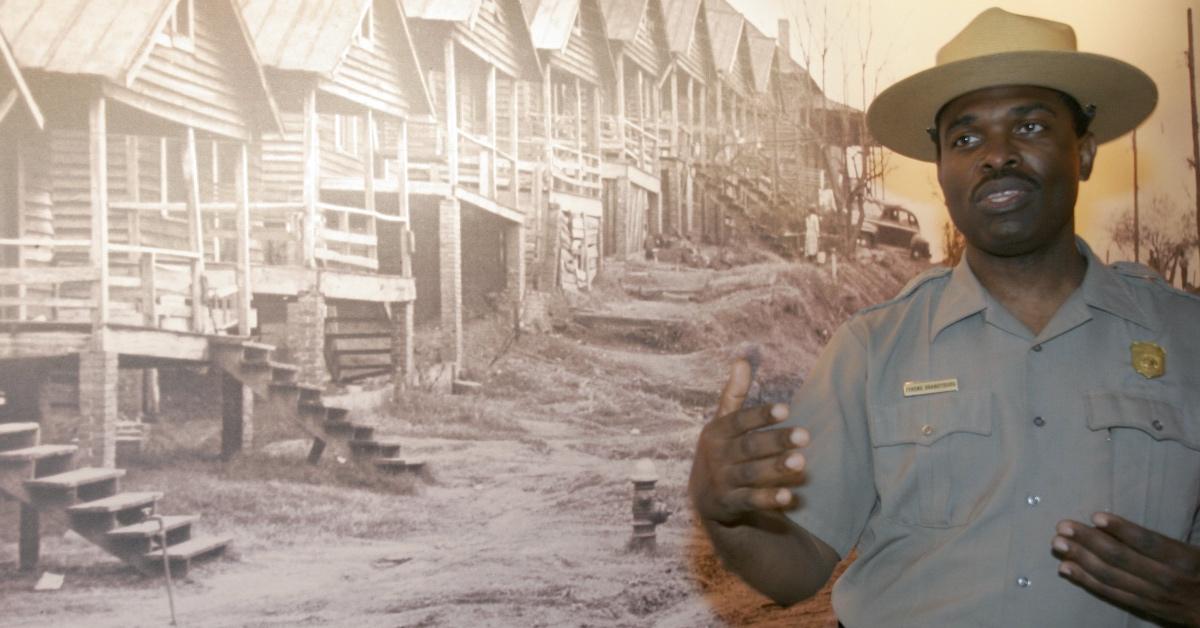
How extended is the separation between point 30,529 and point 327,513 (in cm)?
70

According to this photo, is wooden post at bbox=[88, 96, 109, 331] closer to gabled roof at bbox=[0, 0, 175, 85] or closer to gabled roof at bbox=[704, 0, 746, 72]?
gabled roof at bbox=[0, 0, 175, 85]

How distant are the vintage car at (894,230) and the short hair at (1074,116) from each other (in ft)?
8.07

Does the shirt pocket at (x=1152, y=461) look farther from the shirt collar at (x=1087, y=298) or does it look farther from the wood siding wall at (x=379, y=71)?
the wood siding wall at (x=379, y=71)

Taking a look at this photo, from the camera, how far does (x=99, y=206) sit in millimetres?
2609

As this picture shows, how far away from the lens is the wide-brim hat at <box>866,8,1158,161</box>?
1516mm

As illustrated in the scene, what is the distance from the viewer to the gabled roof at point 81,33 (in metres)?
2.56

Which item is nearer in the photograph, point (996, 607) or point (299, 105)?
point (996, 607)

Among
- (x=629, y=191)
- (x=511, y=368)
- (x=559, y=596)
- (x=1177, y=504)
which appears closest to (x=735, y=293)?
(x=629, y=191)

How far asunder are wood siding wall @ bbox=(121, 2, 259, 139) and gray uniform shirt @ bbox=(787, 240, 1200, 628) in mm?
1944

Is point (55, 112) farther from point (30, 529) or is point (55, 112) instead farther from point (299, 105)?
point (30, 529)

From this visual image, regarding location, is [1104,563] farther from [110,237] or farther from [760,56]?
[760,56]

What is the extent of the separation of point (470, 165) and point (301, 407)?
825mm

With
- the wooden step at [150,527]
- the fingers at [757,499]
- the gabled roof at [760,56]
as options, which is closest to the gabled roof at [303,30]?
the wooden step at [150,527]

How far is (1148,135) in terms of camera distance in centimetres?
454
